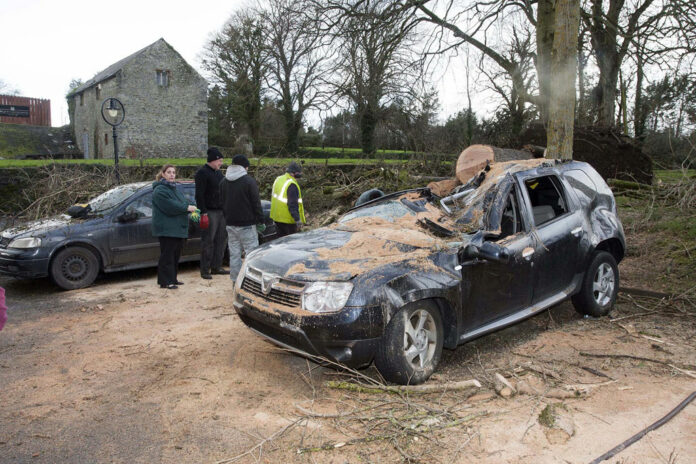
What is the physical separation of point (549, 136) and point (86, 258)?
26.4 feet

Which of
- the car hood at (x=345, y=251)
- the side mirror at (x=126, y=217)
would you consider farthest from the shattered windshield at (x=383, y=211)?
the side mirror at (x=126, y=217)

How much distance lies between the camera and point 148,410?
385 cm

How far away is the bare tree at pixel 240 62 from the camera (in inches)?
1606

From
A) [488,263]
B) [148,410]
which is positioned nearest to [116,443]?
[148,410]

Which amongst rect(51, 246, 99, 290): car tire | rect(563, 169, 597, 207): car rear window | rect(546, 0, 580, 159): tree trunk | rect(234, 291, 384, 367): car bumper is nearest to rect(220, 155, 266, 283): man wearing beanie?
rect(51, 246, 99, 290): car tire

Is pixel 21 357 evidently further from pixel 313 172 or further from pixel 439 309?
pixel 313 172

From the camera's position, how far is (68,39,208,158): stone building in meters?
37.2

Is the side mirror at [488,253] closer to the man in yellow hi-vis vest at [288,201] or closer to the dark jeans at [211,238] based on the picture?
the man in yellow hi-vis vest at [288,201]

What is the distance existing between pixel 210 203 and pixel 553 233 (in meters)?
5.27

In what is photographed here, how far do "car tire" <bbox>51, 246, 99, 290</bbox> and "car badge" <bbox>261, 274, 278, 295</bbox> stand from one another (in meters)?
4.90

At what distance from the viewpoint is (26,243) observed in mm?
7539

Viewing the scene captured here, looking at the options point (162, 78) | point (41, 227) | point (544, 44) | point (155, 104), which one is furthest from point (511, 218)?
point (162, 78)

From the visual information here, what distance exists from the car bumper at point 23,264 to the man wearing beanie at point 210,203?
2263mm

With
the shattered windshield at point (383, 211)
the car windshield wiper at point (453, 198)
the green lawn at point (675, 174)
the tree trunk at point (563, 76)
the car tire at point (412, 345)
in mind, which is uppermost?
the tree trunk at point (563, 76)
